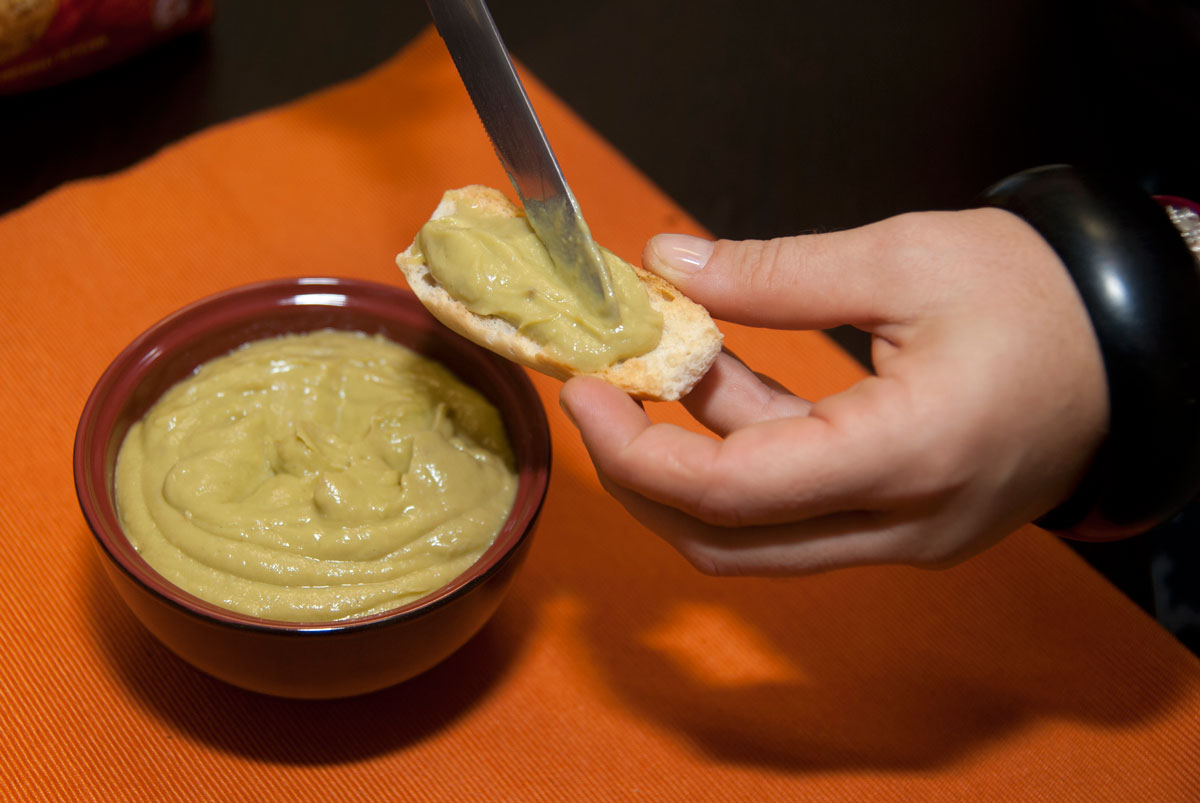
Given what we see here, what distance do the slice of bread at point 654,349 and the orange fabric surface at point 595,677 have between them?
21.1 inches

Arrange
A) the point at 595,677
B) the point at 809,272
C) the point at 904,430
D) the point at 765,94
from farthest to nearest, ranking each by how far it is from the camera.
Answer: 1. the point at 765,94
2. the point at 595,677
3. the point at 809,272
4. the point at 904,430

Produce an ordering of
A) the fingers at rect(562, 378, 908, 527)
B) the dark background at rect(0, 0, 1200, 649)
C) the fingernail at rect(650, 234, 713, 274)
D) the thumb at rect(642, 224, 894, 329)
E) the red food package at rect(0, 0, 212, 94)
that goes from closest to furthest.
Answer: the fingers at rect(562, 378, 908, 527), the thumb at rect(642, 224, 894, 329), the fingernail at rect(650, 234, 713, 274), the red food package at rect(0, 0, 212, 94), the dark background at rect(0, 0, 1200, 649)

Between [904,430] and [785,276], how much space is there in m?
0.40

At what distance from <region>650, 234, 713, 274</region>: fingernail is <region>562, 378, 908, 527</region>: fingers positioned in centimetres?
38

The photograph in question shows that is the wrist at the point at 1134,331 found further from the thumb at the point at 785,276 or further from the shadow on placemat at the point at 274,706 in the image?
the shadow on placemat at the point at 274,706

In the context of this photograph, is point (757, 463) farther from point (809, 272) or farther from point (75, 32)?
point (75, 32)

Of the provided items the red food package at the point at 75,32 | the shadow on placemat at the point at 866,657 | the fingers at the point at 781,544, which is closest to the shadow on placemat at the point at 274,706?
the shadow on placemat at the point at 866,657

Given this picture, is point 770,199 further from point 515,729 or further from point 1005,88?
point 515,729

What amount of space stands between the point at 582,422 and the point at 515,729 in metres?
0.64

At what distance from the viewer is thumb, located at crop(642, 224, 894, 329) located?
1595 mm

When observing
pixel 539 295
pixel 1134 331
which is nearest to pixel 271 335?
pixel 539 295

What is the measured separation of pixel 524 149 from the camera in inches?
67.9

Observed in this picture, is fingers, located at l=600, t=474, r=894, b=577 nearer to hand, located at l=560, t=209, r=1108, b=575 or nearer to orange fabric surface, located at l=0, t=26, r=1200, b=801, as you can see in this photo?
hand, located at l=560, t=209, r=1108, b=575

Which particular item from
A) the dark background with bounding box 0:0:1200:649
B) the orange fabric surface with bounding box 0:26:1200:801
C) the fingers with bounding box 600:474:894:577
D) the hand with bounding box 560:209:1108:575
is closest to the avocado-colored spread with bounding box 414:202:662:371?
the hand with bounding box 560:209:1108:575
